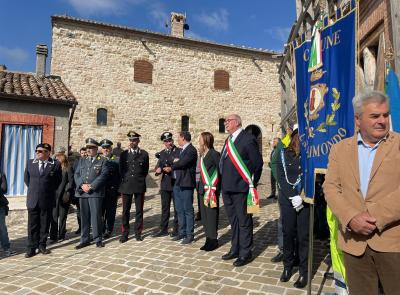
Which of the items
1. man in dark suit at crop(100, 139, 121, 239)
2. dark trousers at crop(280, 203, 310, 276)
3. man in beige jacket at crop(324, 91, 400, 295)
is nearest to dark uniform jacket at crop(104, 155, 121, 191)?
man in dark suit at crop(100, 139, 121, 239)

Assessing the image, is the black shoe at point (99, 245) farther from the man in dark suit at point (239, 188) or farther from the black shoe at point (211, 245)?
the man in dark suit at point (239, 188)

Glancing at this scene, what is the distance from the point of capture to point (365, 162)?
2100 millimetres

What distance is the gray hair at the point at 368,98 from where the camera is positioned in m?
2.08

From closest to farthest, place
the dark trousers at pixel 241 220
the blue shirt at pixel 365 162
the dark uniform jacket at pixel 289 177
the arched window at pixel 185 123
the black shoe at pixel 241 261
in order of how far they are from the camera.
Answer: the blue shirt at pixel 365 162, the dark uniform jacket at pixel 289 177, the black shoe at pixel 241 261, the dark trousers at pixel 241 220, the arched window at pixel 185 123

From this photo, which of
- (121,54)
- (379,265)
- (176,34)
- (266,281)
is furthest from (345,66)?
(176,34)

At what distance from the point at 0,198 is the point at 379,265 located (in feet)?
18.3

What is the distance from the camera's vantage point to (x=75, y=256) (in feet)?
16.4

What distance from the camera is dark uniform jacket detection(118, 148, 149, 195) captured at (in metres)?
5.92

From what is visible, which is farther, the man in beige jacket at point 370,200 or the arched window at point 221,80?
the arched window at point 221,80

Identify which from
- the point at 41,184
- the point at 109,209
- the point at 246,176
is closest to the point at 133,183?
the point at 109,209

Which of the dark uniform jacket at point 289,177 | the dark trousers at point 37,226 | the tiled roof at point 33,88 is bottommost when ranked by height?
the dark trousers at point 37,226

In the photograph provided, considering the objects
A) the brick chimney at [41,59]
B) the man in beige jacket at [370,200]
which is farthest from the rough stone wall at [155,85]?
the man in beige jacket at [370,200]

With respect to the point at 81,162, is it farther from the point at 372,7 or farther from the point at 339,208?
the point at 372,7

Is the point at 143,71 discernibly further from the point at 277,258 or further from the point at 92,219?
the point at 277,258
